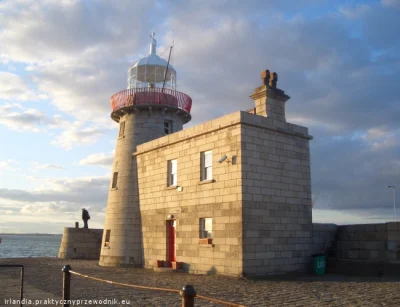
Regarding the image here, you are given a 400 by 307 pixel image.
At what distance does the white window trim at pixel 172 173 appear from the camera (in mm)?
19000

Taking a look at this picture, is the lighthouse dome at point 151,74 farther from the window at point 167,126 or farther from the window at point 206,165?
the window at point 206,165

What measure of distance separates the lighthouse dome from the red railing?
87 centimetres

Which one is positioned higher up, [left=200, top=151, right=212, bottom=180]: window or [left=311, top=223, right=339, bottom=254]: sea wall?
[left=200, top=151, right=212, bottom=180]: window

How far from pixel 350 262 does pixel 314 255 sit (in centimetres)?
139

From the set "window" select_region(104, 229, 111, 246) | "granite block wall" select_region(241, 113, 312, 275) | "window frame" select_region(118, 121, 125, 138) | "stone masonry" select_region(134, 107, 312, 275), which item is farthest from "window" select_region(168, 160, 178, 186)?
"window" select_region(104, 229, 111, 246)

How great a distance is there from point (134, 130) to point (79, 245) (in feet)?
33.1

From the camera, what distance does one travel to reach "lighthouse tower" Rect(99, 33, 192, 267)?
2103 centimetres

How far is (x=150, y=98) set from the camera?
22031mm

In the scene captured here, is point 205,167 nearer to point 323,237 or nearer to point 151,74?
point 323,237

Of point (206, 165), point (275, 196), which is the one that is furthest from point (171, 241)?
point (275, 196)

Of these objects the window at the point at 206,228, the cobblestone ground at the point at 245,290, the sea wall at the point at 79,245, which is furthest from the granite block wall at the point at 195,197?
the sea wall at the point at 79,245

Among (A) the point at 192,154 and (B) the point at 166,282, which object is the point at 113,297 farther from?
(A) the point at 192,154

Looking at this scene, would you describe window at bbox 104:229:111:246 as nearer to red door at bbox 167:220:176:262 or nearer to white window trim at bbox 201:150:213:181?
red door at bbox 167:220:176:262

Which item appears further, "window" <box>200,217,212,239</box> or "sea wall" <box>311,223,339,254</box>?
"sea wall" <box>311,223,339,254</box>
